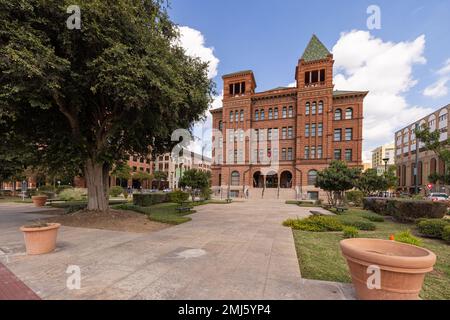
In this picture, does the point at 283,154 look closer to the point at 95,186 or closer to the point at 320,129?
the point at 320,129

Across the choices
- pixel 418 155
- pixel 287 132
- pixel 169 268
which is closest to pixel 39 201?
pixel 169 268

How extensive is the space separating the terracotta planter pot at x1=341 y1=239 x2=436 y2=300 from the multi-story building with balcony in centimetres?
5702

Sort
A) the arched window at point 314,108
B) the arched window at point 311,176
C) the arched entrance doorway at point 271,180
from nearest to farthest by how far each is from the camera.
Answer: the arched window at point 311,176
the arched window at point 314,108
the arched entrance doorway at point 271,180

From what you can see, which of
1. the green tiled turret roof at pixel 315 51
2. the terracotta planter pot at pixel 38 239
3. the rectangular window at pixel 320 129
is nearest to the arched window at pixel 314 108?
the rectangular window at pixel 320 129

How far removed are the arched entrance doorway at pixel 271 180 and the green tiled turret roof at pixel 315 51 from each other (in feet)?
75.9

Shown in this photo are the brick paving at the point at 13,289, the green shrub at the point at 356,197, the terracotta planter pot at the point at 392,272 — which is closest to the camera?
the terracotta planter pot at the point at 392,272

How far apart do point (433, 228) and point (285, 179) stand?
36.4 metres

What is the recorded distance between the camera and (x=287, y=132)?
144 feet

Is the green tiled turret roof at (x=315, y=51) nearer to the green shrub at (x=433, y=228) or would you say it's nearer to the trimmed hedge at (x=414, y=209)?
the trimmed hedge at (x=414, y=209)

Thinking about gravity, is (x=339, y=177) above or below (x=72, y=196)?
above

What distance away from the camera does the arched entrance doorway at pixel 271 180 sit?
45.6m

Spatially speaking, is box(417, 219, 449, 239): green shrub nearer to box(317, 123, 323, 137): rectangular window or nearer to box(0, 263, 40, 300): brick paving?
box(0, 263, 40, 300): brick paving
